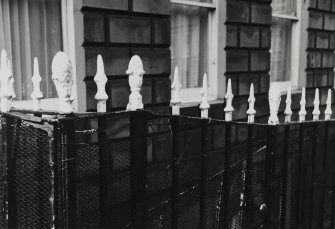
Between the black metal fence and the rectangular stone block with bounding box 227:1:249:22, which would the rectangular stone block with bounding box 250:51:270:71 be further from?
the black metal fence

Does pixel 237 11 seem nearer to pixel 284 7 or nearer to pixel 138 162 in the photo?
pixel 284 7

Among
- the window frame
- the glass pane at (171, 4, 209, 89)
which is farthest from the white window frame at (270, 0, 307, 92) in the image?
the glass pane at (171, 4, 209, 89)

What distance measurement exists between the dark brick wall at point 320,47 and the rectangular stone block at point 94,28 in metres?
4.89

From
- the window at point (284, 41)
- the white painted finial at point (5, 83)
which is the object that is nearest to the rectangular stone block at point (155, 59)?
the white painted finial at point (5, 83)

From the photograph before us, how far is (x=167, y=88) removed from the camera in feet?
15.1

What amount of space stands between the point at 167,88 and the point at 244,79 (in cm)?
178

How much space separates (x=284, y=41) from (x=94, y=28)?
4.48 m

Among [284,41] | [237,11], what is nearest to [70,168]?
[237,11]

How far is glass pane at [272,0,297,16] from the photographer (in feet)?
22.3

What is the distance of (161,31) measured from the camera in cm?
447

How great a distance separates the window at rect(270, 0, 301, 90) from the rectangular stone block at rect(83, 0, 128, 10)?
3.59 meters

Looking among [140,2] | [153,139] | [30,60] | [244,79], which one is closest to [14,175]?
[30,60]

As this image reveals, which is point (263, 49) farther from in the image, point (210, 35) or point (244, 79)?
point (210, 35)

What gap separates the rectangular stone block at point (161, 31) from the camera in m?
4.41
